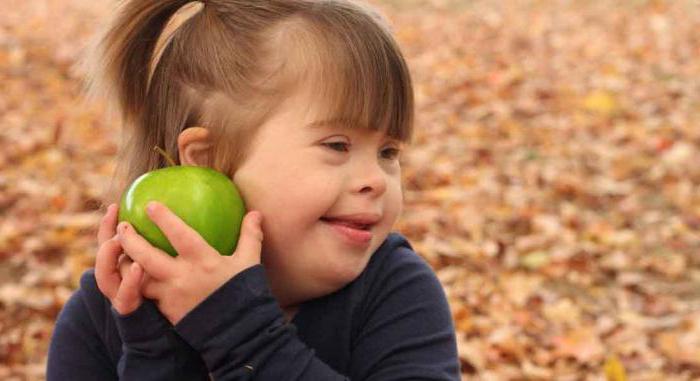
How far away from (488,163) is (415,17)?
6.66m

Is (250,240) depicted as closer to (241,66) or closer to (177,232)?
(177,232)

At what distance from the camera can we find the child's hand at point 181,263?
1.62 meters

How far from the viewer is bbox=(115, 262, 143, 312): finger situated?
1.64 metres

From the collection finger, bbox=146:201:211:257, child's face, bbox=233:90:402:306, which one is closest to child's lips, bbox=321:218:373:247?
child's face, bbox=233:90:402:306

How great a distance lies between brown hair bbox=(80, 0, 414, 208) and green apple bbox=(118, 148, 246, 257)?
0.16 meters

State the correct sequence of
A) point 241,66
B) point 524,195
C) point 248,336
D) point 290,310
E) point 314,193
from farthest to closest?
point 524,195 < point 290,310 < point 241,66 < point 314,193 < point 248,336

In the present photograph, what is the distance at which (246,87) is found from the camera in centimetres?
181

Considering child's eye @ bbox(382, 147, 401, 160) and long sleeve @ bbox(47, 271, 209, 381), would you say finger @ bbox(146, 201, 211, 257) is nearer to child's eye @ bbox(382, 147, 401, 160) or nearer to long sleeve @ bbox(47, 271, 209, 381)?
long sleeve @ bbox(47, 271, 209, 381)

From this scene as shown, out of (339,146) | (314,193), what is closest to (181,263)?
(314,193)

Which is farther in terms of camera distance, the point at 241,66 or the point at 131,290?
the point at 241,66

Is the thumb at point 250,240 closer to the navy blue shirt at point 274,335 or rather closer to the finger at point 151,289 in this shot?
the navy blue shirt at point 274,335

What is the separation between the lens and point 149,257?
1.63m

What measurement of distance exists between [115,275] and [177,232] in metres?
0.19

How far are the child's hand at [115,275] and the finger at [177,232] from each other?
9cm
